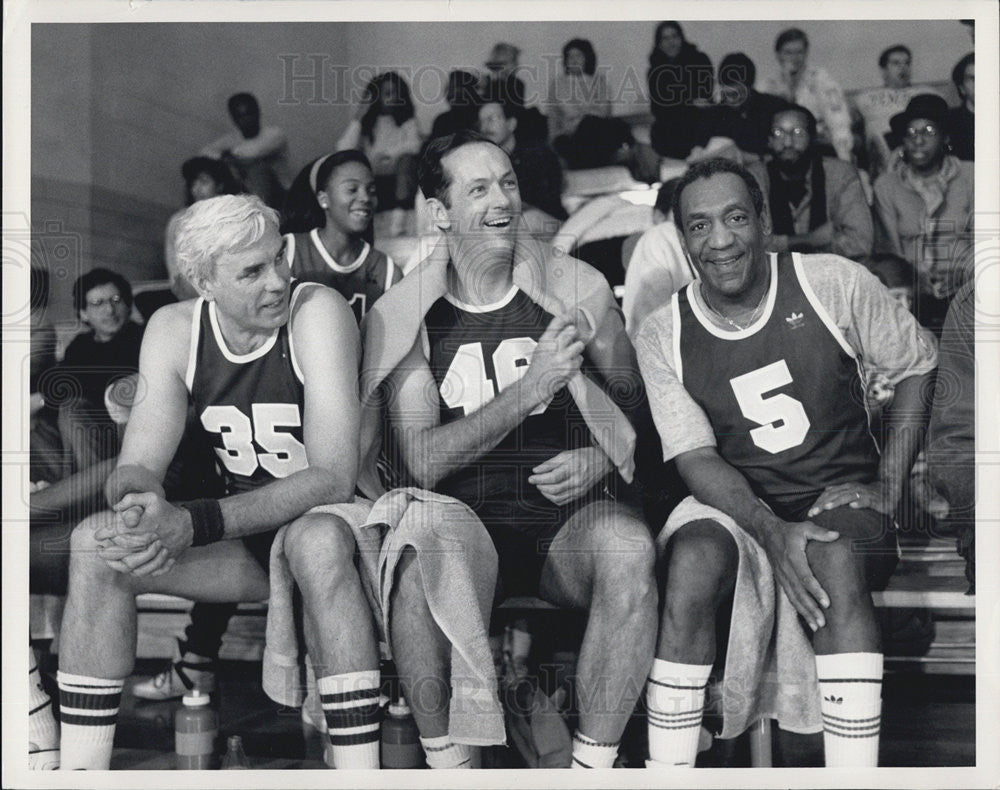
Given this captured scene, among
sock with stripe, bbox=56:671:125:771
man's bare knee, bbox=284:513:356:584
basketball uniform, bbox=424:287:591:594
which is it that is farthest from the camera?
basketball uniform, bbox=424:287:591:594

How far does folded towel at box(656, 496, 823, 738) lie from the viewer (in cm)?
263

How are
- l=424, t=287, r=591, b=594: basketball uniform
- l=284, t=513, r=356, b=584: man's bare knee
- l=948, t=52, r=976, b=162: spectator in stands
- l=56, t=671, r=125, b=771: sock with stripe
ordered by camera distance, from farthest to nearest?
1. l=948, t=52, r=976, b=162: spectator in stands
2. l=424, t=287, r=591, b=594: basketball uniform
3. l=56, t=671, r=125, b=771: sock with stripe
4. l=284, t=513, r=356, b=584: man's bare knee

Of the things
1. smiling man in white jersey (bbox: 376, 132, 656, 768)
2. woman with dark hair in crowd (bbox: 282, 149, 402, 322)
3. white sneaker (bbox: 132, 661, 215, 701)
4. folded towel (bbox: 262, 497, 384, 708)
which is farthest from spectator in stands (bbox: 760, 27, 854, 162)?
white sneaker (bbox: 132, 661, 215, 701)

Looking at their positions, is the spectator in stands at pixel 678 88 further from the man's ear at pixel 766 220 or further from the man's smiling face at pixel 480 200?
the man's smiling face at pixel 480 200

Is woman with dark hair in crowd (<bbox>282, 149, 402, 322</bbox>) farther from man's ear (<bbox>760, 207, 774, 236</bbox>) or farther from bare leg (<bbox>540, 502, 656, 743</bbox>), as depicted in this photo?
man's ear (<bbox>760, 207, 774, 236</bbox>)

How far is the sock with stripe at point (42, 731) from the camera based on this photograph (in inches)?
111

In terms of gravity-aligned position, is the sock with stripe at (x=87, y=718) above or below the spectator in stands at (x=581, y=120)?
below

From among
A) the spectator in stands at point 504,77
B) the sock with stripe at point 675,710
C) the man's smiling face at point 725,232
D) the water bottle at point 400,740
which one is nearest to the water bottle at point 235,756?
the water bottle at point 400,740

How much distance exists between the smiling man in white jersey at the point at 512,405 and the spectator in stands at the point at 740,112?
0.52m

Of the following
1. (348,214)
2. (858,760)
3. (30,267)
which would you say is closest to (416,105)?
(348,214)

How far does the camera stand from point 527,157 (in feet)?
9.36

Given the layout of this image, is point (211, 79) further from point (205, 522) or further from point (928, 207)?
point (928, 207)

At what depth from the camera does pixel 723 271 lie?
276cm

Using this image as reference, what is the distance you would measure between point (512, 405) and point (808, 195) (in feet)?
3.17
